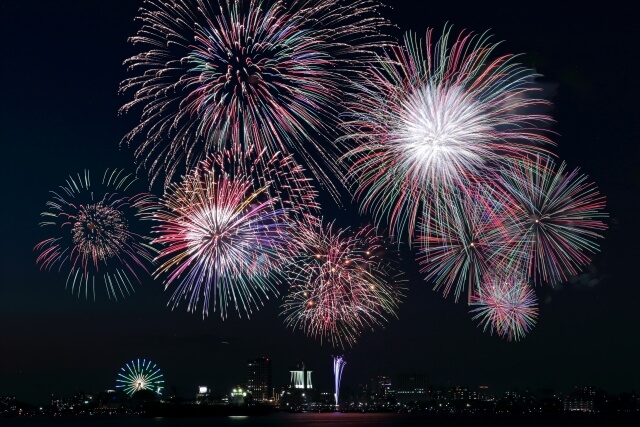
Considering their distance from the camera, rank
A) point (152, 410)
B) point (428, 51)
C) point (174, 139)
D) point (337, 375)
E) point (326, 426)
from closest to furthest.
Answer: point (428, 51) < point (174, 139) < point (337, 375) < point (326, 426) < point (152, 410)

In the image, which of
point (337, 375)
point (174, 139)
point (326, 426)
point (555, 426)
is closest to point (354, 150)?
point (174, 139)

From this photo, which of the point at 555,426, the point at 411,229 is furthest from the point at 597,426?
the point at 411,229

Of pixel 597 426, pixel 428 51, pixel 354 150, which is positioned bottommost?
pixel 597 426

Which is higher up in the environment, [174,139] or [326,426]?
[174,139]

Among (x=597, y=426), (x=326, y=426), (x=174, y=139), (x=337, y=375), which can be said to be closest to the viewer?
(x=174, y=139)

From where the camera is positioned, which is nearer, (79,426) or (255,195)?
(255,195)

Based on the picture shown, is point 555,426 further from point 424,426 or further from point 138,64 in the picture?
point 138,64

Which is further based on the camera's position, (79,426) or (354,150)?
(79,426)

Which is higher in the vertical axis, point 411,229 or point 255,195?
point 255,195

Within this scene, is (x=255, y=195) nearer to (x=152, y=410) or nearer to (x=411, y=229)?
(x=411, y=229)
